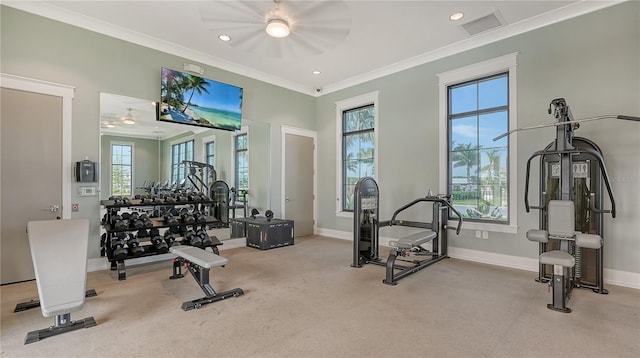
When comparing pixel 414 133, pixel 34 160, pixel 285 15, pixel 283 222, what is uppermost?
pixel 285 15

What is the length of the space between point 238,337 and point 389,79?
5708 millimetres

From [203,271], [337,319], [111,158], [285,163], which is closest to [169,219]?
[111,158]

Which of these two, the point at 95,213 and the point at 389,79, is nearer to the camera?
the point at 95,213

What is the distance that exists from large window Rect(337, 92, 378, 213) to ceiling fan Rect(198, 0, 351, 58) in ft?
12.4

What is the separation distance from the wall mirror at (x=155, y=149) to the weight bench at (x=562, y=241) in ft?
17.5

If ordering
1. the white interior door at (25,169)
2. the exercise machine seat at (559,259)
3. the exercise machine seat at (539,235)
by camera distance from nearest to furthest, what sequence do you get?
the exercise machine seat at (559,259) < the exercise machine seat at (539,235) < the white interior door at (25,169)

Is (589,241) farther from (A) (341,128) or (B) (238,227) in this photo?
(B) (238,227)

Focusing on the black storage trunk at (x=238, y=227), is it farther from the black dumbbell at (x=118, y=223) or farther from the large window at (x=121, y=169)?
the black dumbbell at (x=118, y=223)

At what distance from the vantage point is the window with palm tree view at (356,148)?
708 cm

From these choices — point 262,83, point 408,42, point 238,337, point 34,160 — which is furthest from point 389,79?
point 34,160

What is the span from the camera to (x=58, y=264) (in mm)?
2809

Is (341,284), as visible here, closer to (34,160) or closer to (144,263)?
(144,263)

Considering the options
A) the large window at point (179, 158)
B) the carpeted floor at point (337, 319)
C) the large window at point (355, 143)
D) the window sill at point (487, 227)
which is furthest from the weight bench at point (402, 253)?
the large window at point (179, 158)

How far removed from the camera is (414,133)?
612 centimetres
